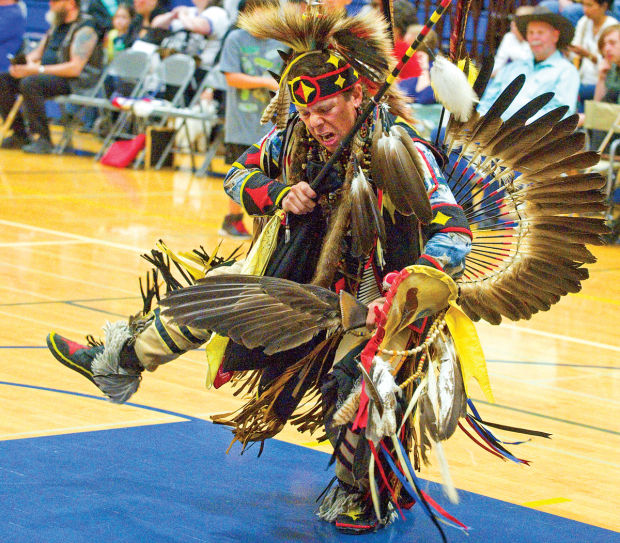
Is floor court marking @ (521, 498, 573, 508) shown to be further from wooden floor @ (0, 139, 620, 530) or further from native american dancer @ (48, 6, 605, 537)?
native american dancer @ (48, 6, 605, 537)

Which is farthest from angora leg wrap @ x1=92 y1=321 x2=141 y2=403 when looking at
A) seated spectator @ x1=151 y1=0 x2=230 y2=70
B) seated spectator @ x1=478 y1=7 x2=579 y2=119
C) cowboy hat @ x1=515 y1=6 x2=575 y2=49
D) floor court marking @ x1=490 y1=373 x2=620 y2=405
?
seated spectator @ x1=151 y1=0 x2=230 y2=70

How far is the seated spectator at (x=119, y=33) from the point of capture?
38.5 ft

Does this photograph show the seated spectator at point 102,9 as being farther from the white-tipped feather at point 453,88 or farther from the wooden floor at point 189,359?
the white-tipped feather at point 453,88

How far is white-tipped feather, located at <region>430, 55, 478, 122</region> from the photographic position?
274 centimetres

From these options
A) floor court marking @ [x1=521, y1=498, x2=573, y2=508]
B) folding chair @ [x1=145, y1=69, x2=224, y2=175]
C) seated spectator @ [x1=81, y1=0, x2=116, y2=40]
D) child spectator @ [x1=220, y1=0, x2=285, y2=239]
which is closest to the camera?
Answer: floor court marking @ [x1=521, y1=498, x2=573, y2=508]

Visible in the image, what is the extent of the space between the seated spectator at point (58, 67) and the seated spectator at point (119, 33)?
1.82 feet

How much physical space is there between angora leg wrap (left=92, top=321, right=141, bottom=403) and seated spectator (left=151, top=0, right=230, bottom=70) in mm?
7710

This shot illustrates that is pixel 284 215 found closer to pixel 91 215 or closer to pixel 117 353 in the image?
pixel 117 353

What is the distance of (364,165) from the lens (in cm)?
280

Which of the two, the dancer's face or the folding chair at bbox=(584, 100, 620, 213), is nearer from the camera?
the dancer's face

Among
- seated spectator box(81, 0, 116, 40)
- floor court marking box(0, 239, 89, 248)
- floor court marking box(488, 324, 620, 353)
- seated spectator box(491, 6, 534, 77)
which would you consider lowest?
floor court marking box(0, 239, 89, 248)

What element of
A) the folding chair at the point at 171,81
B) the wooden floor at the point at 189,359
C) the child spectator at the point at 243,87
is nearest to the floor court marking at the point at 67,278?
the wooden floor at the point at 189,359

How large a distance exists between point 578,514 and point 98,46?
29.9 ft

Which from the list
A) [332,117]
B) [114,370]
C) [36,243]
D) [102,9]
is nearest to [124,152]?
[102,9]
